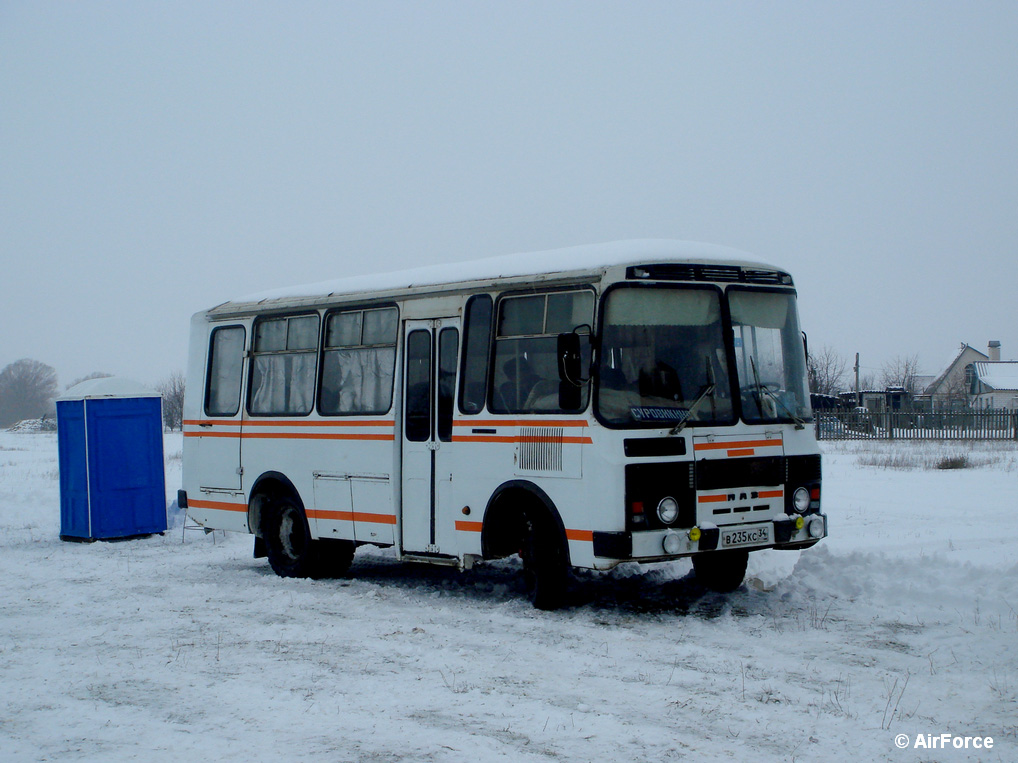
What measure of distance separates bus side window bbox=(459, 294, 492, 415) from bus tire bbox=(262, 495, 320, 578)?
9.64 ft

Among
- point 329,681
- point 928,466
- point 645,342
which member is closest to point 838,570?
point 645,342

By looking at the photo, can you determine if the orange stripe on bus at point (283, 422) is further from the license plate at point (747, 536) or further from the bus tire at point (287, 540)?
the license plate at point (747, 536)

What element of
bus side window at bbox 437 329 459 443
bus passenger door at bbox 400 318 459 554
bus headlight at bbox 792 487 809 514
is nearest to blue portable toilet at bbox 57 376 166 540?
bus passenger door at bbox 400 318 459 554

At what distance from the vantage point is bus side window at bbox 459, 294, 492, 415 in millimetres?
9570

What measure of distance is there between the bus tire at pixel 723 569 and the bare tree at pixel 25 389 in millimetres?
153859

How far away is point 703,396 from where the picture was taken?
863 cm

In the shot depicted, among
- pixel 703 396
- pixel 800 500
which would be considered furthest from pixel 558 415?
pixel 800 500

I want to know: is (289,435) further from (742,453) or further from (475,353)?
(742,453)

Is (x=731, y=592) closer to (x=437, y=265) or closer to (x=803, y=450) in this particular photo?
(x=803, y=450)

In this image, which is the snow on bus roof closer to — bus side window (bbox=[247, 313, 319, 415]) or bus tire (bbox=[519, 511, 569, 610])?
bus side window (bbox=[247, 313, 319, 415])

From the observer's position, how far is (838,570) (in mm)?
10008

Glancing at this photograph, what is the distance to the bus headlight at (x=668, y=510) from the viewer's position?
8.34 m

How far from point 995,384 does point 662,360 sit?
3236 inches

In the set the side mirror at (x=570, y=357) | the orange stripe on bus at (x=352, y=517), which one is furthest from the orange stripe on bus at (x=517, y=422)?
the orange stripe on bus at (x=352, y=517)
